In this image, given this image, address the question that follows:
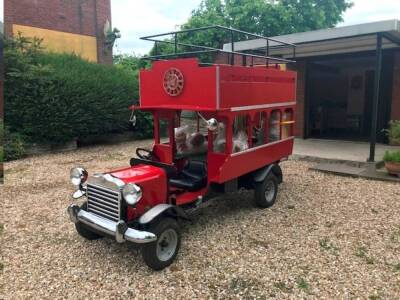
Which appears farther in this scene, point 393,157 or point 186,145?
point 393,157

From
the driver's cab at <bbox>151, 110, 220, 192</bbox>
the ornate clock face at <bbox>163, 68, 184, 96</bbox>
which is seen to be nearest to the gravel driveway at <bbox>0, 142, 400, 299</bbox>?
the driver's cab at <bbox>151, 110, 220, 192</bbox>

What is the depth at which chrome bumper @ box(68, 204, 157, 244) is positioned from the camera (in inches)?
138

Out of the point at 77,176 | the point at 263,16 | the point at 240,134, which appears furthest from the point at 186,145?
the point at 263,16

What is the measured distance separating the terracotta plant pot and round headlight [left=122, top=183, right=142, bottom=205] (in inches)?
226

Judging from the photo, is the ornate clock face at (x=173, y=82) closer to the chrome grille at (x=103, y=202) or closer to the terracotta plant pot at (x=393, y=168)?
the chrome grille at (x=103, y=202)

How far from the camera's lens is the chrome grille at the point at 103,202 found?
381cm

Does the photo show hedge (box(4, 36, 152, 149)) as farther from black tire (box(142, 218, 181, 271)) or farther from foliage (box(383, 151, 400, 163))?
foliage (box(383, 151, 400, 163))

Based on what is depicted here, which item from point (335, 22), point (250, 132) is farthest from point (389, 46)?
point (335, 22)

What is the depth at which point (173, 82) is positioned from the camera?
15.4ft

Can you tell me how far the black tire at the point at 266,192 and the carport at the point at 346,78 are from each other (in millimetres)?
3634

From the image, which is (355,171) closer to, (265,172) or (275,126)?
(275,126)

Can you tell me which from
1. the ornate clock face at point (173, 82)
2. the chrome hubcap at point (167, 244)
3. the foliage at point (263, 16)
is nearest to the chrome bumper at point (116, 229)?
the chrome hubcap at point (167, 244)

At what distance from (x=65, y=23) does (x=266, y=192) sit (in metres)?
12.7

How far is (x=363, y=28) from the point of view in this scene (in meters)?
7.33
